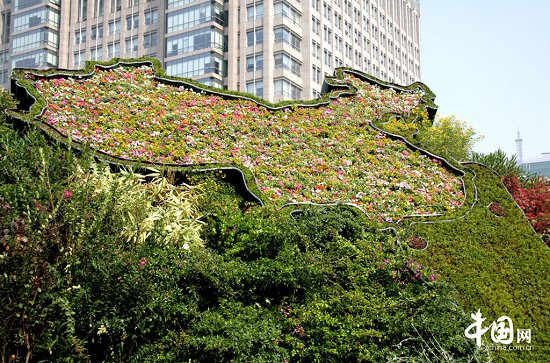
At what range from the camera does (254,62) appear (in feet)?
145

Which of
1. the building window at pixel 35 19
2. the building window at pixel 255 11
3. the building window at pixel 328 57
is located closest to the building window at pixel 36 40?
the building window at pixel 35 19

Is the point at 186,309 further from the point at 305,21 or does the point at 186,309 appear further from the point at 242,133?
the point at 305,21

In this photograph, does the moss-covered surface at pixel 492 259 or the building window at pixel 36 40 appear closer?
the moss-covered surface at pixel 492 259

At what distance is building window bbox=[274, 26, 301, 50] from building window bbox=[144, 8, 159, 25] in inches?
429

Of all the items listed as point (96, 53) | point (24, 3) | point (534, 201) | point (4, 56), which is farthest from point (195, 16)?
point (534, 201)

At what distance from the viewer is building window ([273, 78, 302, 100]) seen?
43469mm

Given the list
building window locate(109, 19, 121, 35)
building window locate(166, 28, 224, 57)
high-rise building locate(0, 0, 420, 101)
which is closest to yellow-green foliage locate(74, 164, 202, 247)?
high-rise building locate(0, 0, 420, 101)

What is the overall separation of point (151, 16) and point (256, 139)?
39.4 m

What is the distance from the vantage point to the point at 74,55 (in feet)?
176

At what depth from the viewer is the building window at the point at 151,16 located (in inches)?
1933

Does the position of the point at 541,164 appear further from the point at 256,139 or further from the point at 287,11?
the point at 256,139

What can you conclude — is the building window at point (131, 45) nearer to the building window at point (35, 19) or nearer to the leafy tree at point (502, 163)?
the building window at point (35, 19)

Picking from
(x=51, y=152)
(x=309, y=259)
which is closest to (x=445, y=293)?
(x=309, y=259)

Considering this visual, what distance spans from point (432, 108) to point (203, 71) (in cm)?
2956
